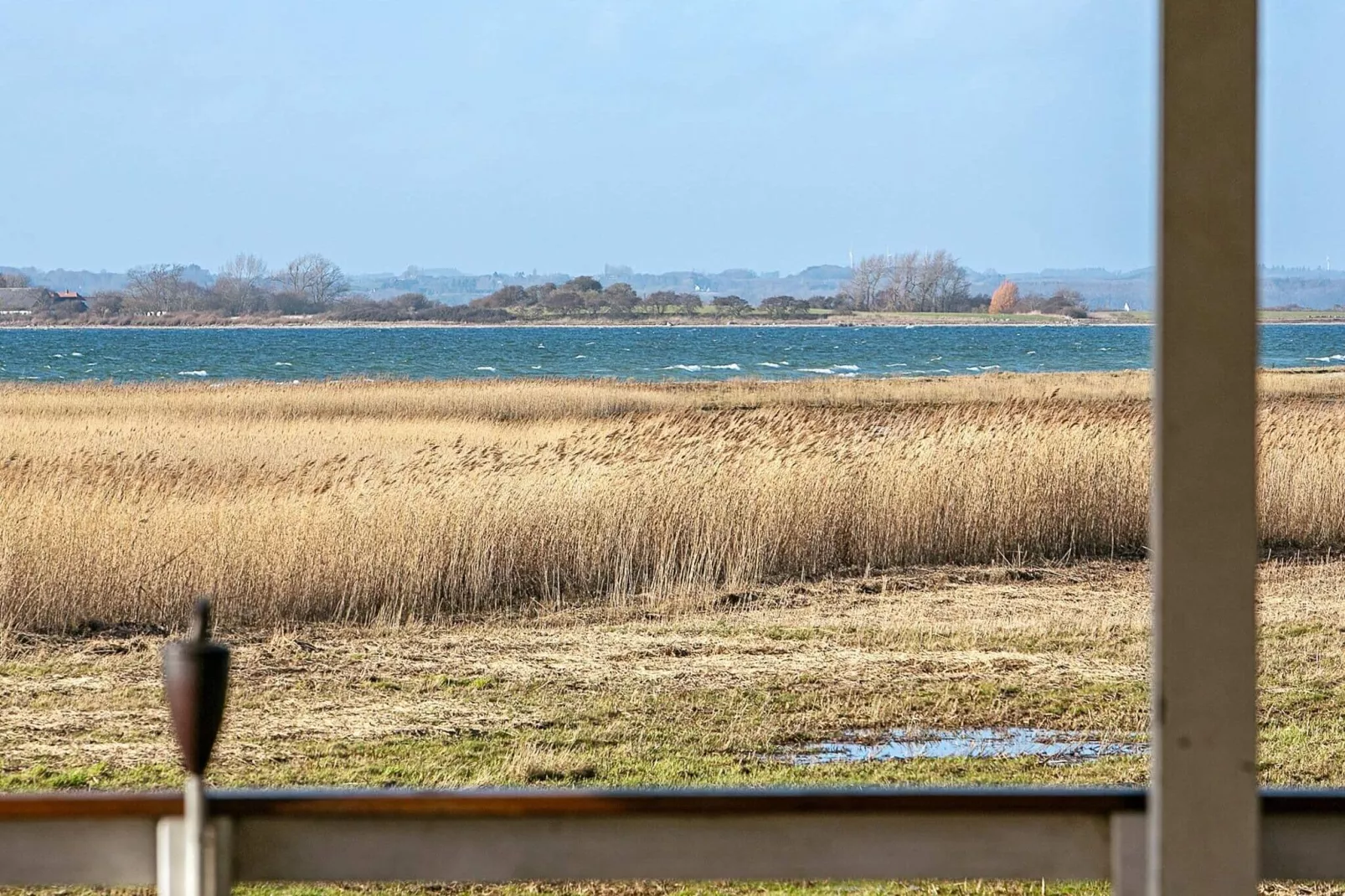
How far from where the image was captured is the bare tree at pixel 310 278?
375 ft

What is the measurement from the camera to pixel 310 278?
375ft

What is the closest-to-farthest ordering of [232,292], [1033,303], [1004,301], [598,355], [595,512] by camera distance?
[595,512]
[598,355]
[232,292]
[1004,301]
[1033,303]

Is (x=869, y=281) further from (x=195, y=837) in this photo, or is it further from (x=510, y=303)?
(x=195, y=837)

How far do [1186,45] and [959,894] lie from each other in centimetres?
307

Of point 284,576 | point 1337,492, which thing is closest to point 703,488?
point 284,576

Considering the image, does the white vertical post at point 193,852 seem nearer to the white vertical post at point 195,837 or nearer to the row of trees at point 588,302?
the white vertical post at point 195,837

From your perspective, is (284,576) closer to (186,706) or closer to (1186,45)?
(186,706)

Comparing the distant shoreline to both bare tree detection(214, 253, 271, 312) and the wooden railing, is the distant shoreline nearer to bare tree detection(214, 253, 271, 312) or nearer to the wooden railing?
bare tree detection(214, 253, 271, 312)

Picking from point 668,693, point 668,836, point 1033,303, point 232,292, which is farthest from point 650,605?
point 1033,303

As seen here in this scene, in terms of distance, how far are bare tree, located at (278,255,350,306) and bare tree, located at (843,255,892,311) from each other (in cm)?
5006

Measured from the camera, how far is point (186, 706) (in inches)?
68.3

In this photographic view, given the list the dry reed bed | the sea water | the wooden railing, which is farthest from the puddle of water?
the sea water

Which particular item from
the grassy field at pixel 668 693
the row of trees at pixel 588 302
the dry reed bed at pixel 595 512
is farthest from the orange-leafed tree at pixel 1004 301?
the grassy field at pixel 668 693

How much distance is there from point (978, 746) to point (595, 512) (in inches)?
175
